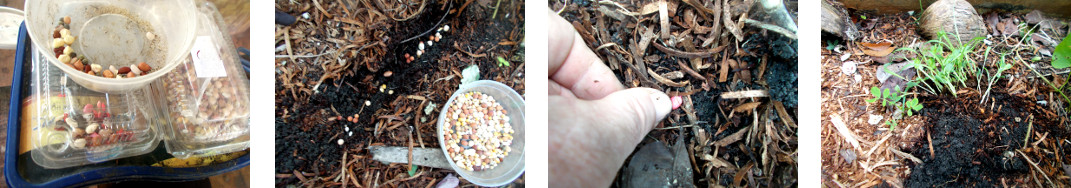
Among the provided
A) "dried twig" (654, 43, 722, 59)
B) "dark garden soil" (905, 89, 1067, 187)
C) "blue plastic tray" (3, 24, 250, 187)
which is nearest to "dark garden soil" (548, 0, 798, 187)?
"dried twig" (654, 43, 722, 59)

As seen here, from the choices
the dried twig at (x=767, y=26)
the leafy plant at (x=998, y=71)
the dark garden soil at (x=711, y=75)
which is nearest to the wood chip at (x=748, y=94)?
the dark garden soil at (x=711, y=75)

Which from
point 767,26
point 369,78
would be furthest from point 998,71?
point 369,78

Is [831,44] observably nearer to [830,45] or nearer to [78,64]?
[830,45]

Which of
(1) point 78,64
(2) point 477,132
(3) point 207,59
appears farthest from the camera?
(2) point 477,132

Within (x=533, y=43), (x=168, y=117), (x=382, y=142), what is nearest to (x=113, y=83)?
(x=168, y=117)

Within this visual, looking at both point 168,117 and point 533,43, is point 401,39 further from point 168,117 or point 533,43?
point 168,117
